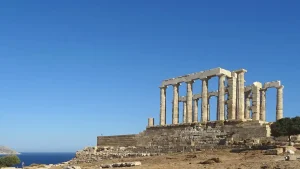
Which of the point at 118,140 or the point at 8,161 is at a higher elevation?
the point at 118,140

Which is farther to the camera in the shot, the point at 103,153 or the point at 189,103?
the point at 189,103

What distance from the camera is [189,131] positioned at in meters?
47.8

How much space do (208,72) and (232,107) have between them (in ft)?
17.3

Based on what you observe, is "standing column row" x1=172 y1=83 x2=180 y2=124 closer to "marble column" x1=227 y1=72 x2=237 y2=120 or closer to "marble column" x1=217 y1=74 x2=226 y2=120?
"marble column" x1=217 y1=74 x2=226 y2=120

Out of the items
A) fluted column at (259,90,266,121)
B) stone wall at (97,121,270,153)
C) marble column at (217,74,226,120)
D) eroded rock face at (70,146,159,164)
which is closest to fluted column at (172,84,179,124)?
stone wall at (97,121,270,153)

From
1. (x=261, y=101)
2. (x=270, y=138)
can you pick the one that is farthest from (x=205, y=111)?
(x=270, y=138)

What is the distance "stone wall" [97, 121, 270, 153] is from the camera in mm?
40594

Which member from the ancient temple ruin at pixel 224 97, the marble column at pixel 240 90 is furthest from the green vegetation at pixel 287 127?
the marble column at pixel 240 90

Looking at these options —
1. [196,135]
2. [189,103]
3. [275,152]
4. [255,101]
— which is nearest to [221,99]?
[255,101]

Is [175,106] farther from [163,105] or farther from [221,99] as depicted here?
[221,99]

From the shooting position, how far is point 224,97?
49312 mm

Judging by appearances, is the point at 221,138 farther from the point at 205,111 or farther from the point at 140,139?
the point at 140,139

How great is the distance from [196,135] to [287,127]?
1331 cm

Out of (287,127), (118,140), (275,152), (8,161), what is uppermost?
(287,127)
